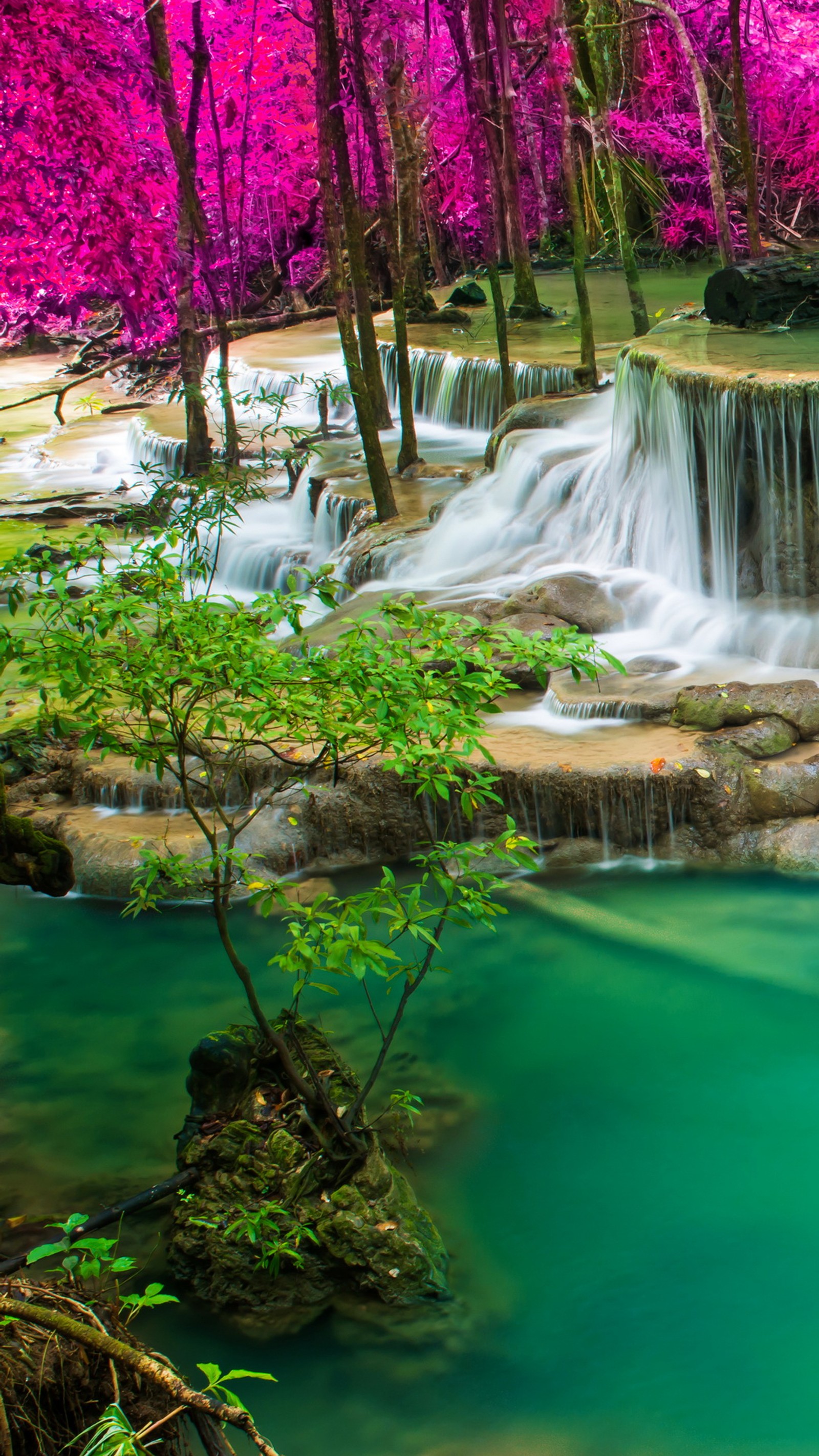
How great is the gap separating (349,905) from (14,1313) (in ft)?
5.20

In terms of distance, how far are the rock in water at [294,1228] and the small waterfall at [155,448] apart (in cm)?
1173

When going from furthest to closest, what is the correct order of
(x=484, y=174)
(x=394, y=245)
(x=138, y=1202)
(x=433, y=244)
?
(x=433, y=244)
(x=484, y=174)
(x=394, y=245)
(x=138, y=1202)

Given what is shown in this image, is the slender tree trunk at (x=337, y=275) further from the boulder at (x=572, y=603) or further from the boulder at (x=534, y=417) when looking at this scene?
the boulder at (x=572, y=603)

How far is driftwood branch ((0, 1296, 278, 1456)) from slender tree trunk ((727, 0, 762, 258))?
12210 mm

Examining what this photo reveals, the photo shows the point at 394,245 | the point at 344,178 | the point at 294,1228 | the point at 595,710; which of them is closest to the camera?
the point at 294,1228

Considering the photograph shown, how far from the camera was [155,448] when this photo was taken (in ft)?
57.0

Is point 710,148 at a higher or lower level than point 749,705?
higher

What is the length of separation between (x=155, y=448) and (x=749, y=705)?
40.6 ft

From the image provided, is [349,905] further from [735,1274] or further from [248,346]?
[248,346]

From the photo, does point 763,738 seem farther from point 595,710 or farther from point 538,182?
point 538,182

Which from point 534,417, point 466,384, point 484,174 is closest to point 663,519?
point 534,417

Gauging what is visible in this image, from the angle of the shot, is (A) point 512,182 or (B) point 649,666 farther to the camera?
(A) point 512,182

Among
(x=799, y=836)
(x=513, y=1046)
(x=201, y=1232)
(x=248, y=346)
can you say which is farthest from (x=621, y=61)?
(x=201, y=1232)

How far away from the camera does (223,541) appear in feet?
45.7
